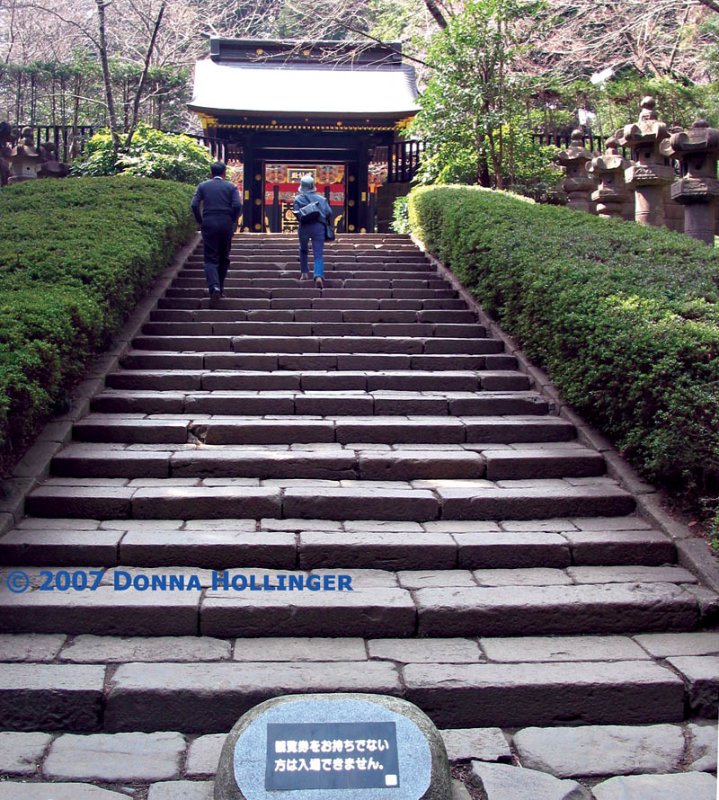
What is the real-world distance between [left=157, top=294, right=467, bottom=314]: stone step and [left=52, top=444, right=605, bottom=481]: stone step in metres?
4.09

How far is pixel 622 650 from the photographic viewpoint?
4004mm

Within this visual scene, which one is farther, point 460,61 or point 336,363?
point 460,61

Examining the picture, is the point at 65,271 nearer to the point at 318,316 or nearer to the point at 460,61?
the point at 318,316

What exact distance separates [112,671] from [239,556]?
1076 millimetres

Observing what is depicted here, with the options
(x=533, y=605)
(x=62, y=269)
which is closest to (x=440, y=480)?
(x=533, y=605)

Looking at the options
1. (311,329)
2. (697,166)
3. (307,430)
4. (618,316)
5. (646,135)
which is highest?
(646,135)

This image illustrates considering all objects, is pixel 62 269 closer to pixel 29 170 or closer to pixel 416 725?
pixel 416 725

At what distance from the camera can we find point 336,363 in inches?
307

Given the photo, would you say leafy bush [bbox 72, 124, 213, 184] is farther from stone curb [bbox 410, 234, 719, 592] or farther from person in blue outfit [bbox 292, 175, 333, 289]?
stone curb [bbox 410, 234, 719, 592]

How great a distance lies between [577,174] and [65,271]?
373 inches

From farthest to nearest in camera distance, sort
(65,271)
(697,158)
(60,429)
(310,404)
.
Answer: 1. (697,158)
2. (65,271)
3. (310,404)
4. (60,429)

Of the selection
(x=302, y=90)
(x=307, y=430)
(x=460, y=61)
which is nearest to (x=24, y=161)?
(x=302, y=90)

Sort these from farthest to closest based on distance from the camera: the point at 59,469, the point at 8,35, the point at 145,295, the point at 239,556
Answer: the point at 8,35, the point at 145,295, the point at 59,469, the point at 239,556

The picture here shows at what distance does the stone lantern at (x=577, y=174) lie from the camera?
13.4 meters
